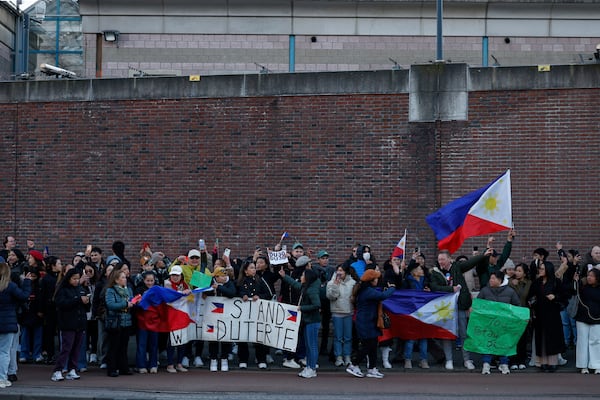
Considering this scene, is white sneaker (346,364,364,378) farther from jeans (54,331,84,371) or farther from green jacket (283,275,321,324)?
jeans (54,331,84,371)

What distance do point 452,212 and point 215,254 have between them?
194 inches

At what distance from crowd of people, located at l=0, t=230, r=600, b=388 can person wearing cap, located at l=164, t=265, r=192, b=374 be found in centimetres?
2

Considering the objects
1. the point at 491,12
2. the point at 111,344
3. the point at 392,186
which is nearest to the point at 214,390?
the point at 111,344

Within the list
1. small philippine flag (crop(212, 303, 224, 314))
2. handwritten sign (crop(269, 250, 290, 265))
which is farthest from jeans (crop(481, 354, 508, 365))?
small philippine flag (crop(212, 303, 224, 314))

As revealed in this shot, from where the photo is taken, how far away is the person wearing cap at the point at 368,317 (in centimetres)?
1358

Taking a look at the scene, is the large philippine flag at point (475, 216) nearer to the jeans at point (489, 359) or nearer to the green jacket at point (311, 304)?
the jeans at point (489, 359)

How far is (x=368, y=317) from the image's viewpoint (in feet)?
44.7

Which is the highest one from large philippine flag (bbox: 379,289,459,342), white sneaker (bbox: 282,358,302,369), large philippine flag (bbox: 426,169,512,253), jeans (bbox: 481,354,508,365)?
large philippine flag (bbox: 426,169,512,253)

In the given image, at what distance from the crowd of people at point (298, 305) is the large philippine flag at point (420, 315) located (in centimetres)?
16

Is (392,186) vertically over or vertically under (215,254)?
over

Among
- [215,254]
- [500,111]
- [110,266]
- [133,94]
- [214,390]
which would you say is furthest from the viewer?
[133,94]

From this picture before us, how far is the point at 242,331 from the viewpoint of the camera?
574 inches

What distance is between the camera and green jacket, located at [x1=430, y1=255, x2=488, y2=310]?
1489 centimetres

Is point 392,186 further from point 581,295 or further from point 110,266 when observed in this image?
point 110,266
